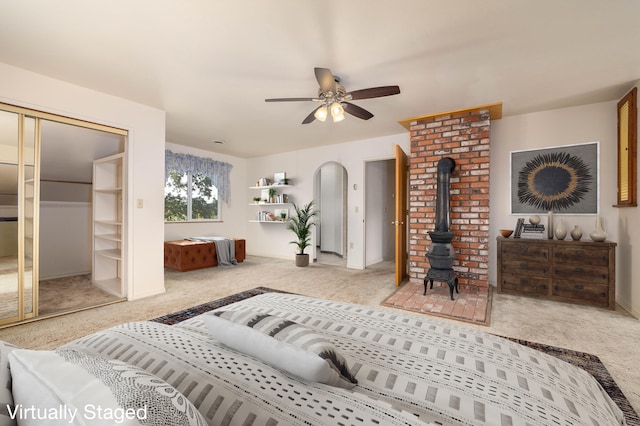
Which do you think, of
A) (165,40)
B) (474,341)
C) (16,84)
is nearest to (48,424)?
(474,341)

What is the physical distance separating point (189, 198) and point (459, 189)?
5335 millimetres

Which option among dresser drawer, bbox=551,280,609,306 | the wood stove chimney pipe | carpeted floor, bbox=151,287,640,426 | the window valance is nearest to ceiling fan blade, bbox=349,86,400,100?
the wood stove chimney pipe

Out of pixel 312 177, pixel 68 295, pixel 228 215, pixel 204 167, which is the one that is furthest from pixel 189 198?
pixel 68 295

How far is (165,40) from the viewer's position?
2246 mm

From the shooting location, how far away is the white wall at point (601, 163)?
10.3ft

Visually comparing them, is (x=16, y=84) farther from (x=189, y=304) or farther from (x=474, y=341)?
(x=474, y=341)

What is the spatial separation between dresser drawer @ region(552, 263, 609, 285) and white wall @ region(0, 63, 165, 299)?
4.96m

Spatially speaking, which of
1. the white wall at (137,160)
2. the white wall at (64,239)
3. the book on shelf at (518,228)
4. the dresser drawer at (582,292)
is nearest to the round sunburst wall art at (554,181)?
the book on shelf at (518,228)

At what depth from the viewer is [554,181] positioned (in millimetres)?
3660

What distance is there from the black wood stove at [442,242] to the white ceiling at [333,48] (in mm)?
902

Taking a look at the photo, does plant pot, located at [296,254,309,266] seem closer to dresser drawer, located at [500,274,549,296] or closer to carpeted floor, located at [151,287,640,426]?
carpeted floor, located at [151,287,640,426]

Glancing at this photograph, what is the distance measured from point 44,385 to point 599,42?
3676mm

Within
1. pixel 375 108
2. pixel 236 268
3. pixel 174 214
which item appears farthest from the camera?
pixel 174 214

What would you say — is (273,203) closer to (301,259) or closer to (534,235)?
(301,259)
